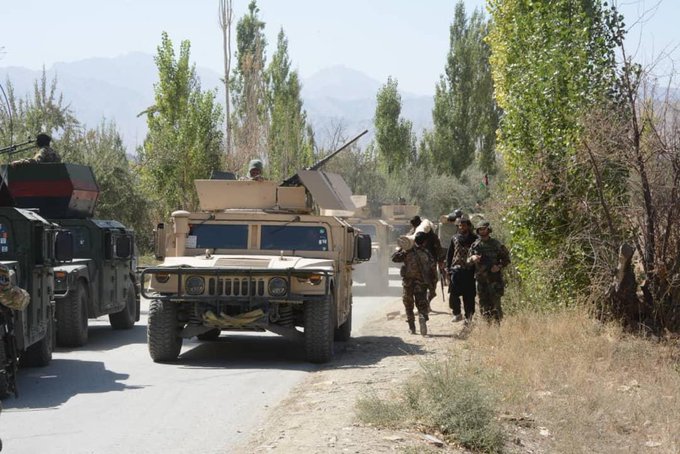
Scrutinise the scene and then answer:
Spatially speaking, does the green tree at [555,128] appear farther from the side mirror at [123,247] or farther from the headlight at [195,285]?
the side mirror at [123,247]

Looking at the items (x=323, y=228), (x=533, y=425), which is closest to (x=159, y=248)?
(x=323, y=228)

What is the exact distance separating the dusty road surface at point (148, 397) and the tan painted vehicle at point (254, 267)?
16.9 inches

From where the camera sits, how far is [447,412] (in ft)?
29.6

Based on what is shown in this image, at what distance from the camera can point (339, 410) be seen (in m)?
9.84

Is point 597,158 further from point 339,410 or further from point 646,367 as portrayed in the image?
point 339,410

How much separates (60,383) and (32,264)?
1.22m

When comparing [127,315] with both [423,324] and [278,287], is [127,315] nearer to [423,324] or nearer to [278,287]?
[423,324]

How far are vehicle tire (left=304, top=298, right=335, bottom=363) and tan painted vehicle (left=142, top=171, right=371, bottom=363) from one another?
11 mm

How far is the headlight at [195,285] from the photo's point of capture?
42.9 feet

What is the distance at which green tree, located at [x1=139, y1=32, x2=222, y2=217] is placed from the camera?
108 feet

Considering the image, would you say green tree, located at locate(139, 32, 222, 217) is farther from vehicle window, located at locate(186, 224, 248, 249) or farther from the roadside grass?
the roadside grass

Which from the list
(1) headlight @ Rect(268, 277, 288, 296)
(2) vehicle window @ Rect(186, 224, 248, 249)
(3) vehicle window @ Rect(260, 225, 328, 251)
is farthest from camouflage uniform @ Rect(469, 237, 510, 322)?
(1) headlight @ Rect(268, 277, 288, 296)

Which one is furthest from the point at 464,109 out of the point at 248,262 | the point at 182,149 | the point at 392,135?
the point at 248,262

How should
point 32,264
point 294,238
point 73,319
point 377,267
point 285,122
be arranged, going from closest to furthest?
point 32,264 → point 294,238 → point 73,319 → point 377,267 → point 285,122
